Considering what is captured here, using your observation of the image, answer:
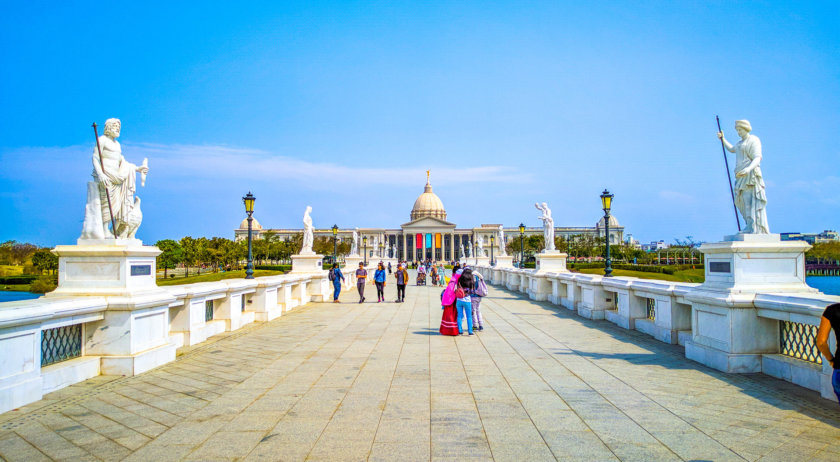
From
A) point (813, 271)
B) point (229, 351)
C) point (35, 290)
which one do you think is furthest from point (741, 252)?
point (813, 271)

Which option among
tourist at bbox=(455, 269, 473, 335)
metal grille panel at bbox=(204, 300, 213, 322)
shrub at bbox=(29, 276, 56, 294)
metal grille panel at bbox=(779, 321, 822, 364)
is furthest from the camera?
shrub at bbox=(29, 276, 56, 294)

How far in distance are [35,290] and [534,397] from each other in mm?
45246

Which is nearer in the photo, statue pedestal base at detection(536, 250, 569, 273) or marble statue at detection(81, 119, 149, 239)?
marble statue at detection(81, 119, 149, 239)

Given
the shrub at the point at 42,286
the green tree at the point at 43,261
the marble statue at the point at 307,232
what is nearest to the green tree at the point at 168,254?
the green tree at the point at 43,261

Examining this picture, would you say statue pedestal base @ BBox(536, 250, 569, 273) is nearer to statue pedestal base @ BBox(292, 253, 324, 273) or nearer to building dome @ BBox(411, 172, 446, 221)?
statue pedestal base @ BBox(292, 253, 324, 273)

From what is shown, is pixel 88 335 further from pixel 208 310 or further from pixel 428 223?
pixel 428 223

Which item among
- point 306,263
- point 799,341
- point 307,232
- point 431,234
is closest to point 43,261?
point 307,232

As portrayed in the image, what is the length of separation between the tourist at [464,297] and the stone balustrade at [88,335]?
18.1ft

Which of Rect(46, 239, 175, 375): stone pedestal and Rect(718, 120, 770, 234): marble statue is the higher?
Rect(718, 120, 770, 234): marble statue

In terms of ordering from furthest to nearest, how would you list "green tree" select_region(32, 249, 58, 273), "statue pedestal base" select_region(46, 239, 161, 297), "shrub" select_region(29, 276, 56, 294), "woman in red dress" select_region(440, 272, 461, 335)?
"green tree" select_region(32, 249, 58, 273), "shrub" select_region(29, 276, 56, 294), "woman in red dress" select_region(440, 272, 461, 335), "statue pedestal base" select_region(46, 239, 161, 297)

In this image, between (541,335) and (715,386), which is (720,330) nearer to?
(715,386)

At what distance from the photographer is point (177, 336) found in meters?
10.0

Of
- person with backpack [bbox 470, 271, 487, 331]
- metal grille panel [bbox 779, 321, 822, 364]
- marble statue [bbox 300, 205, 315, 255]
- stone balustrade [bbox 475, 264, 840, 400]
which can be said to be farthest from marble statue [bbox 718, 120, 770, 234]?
marble statue [bbox 300, 205, 315, 255]

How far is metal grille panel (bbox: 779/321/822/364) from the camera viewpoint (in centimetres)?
727
